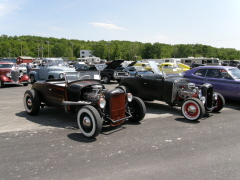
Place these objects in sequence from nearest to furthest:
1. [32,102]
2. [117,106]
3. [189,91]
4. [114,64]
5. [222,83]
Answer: [117,106], [32,102], [189,91], [222,83], [114,64]

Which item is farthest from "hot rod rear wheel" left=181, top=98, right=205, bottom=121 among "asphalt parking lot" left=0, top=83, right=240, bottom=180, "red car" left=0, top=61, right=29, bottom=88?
"red car" left=0, top=61, right=29, bottom=88

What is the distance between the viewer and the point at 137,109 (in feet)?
19.9

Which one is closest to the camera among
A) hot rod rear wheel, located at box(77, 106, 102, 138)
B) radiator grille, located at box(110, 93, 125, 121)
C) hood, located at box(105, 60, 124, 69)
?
hot rod rear wheel, located at box(77, 106, 102, 138)

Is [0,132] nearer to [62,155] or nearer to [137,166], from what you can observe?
[62,155]

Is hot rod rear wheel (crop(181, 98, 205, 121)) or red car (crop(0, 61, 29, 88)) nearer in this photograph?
hot rod rear wheel (crop(181, 98, 205, 121))

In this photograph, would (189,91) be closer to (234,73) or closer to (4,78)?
(234,73)

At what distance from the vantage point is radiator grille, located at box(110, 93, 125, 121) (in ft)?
17.0

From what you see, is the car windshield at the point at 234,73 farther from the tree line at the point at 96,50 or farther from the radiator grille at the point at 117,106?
the tree line at the point at 96,50

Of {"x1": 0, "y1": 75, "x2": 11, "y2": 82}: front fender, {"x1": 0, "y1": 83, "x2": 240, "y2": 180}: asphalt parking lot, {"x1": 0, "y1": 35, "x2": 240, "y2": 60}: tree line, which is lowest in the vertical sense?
{"x1": 0, "y1": 83, "x2": 240, "y2": 180}: asphalt parking lot

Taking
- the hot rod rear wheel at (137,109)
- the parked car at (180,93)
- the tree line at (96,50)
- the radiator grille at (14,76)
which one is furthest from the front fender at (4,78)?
the tree line at (96,50)

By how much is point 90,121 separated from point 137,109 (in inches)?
66.0

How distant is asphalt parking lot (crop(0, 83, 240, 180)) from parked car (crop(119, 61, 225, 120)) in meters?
0.43

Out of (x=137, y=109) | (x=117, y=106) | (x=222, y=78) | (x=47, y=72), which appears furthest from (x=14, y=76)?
(x=222, y=78)

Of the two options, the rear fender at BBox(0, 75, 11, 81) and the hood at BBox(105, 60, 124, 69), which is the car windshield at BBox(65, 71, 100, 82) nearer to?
the hood at BBox(105, 60, 124, 69)
